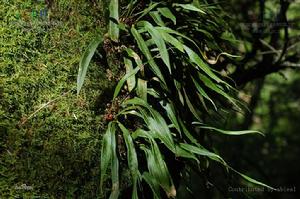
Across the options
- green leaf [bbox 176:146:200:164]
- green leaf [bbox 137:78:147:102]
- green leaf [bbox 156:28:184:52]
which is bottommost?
green leaf [bbox 176:146:200:164]

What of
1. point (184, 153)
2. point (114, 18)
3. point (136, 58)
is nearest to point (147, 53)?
point (136, 58)

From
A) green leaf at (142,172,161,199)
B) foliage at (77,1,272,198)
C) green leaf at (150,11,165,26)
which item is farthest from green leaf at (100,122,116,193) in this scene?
green leaf at (150,11,165,26)

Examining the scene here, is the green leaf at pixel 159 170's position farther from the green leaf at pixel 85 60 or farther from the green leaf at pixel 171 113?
the green leaf at pixel 85 60

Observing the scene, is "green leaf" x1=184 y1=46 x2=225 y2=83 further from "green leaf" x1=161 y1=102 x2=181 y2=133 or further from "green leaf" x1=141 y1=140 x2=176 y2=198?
"green leaf" x1=141 y1=140 x2=176 y2=198

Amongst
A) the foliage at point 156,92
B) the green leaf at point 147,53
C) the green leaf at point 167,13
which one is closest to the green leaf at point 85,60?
the foliage at point 156,92

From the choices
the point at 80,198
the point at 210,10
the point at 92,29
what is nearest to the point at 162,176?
the point at 80,198

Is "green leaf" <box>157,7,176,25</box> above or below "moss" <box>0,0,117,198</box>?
above

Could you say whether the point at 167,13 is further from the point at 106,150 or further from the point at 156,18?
the point at 106,150
